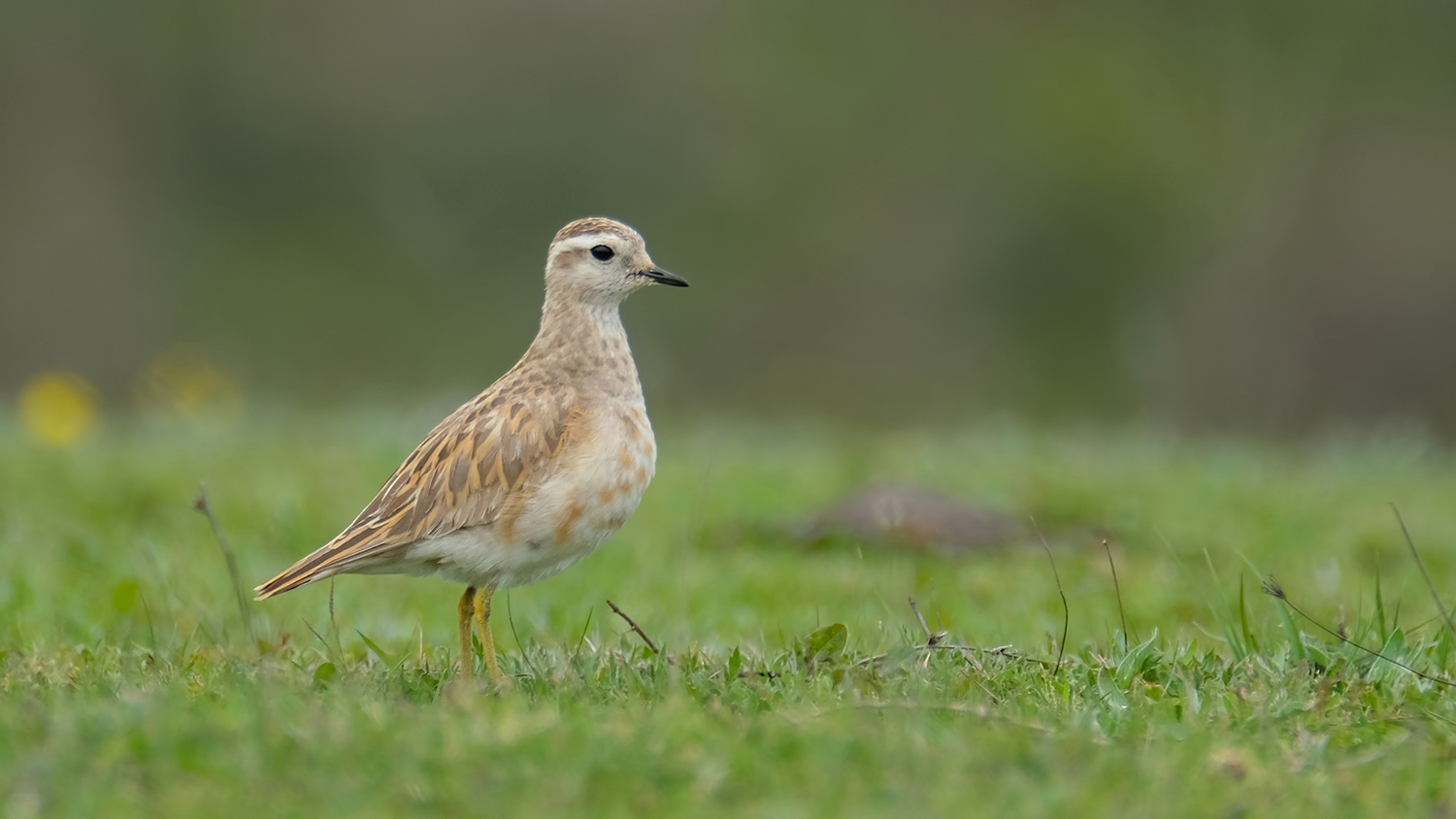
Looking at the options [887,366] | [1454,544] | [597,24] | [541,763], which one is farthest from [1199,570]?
[597,24]

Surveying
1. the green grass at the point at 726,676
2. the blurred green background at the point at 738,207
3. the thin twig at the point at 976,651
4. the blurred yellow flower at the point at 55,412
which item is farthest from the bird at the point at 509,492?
the blurred green background at the point at 738,207

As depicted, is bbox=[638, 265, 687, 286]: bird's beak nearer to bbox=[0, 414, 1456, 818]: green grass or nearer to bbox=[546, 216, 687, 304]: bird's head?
bbox=[546, 216, 687, 304]: bird's head

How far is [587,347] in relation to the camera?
6027mm

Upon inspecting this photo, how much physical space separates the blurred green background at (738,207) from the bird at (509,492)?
21518mm

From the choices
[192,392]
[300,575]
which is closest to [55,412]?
[192,392]

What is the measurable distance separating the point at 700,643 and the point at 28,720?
9.03 ft

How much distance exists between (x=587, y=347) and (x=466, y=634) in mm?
1173

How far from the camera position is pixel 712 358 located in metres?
30.9

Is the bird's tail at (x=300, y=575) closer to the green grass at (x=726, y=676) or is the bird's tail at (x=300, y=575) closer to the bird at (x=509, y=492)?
the bird at (x=509, y=492)

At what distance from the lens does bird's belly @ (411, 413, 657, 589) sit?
17.8 feet

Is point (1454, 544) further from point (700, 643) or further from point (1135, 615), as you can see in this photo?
point (700, 643)

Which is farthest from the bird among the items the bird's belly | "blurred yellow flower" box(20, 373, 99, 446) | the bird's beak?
"blurred yellow flower" box(20, 373, 99, 446)

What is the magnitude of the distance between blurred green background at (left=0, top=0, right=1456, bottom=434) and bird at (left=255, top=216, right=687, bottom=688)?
847 inches

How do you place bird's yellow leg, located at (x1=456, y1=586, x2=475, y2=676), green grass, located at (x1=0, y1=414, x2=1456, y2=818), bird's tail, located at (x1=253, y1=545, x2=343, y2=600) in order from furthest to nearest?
1. bird's yellow leg, located at (x1=456, y1=586, x2=475, y2=676)
2. bird's tail, located at (x1=253, y1=545, x2=343, y2=600)
3. green grass, located at (x1=0, y1=414, x2=1456, y2=818)
